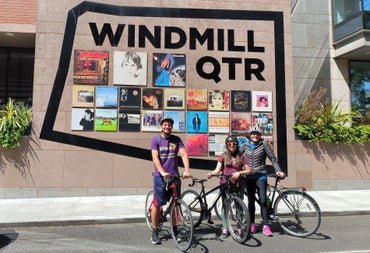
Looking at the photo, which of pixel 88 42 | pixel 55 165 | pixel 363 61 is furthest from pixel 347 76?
pixel 55 165

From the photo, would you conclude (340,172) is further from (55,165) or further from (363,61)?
(55,165)

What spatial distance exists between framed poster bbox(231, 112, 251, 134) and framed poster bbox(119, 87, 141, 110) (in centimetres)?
302

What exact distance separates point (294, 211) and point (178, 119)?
5626 mm

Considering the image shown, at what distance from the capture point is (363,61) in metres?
14.5

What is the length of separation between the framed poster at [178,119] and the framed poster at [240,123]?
5.26ft

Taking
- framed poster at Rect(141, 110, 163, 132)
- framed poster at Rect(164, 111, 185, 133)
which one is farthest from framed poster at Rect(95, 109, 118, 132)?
framed poster at Rect(164, 111, 185, 133)

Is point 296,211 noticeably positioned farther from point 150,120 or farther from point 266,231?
point 150,120

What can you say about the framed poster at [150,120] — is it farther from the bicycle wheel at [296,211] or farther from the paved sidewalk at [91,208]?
the bicycle wheel at [296,211]

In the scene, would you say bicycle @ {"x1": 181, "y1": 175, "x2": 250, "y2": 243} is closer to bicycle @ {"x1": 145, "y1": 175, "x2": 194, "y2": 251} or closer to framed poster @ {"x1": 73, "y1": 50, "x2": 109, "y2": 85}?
bicycle @ {"x1": 145, "y1": 175, "x2": 194, "y2": 251}

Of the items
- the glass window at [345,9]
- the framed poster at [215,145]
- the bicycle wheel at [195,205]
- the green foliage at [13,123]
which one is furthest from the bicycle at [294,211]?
the glass window at [345,9]

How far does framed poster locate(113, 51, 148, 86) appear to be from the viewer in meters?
11.4

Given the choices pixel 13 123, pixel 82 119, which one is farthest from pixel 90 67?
pixel 13 123

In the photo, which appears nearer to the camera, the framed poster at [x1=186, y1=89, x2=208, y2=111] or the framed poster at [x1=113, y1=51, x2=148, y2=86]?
the framed poster at [x1=113, y1=51, x2=148, y2=86]

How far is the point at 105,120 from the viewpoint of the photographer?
1112cm
